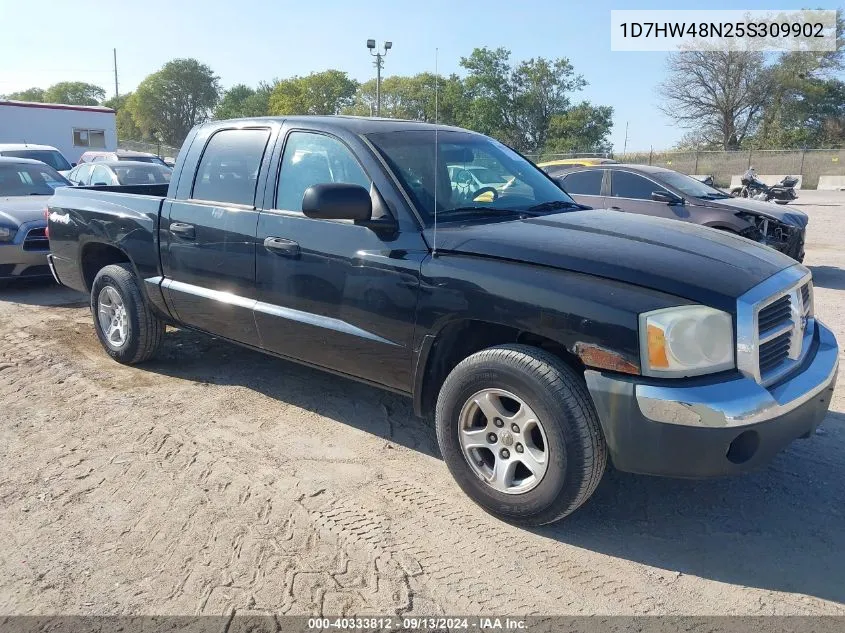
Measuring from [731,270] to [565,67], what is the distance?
42.3 m

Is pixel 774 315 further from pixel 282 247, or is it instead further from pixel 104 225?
pixel 104 225

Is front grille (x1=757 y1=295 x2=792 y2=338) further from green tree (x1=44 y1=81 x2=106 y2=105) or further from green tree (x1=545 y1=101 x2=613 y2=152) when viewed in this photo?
green tree (x1=44 y1=81 x2=106 y2=105)

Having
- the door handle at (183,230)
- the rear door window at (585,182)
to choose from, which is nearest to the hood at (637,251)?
the door handle at (183,230)

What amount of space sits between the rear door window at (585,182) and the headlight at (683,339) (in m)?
7.48

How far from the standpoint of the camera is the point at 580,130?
41.1 metres

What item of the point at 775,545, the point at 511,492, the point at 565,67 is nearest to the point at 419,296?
the point at 511,492

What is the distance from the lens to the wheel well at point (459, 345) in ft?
11.1

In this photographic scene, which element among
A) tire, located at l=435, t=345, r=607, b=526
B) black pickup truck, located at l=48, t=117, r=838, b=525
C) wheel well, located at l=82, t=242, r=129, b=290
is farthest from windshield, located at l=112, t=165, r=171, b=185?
tire, located at l=435, t=345, r=607, b=526

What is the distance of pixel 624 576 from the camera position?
116 inches

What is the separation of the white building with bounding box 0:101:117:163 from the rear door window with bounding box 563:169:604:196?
26335 millimetres

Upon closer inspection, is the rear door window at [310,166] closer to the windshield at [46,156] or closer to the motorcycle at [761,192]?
the windshield at [46,156]

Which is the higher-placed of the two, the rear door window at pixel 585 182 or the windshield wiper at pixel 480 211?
the rear door window at pixel 585 182

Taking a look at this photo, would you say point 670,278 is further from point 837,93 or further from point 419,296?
point 837,93

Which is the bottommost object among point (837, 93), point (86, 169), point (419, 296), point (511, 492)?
point (511, 492)
